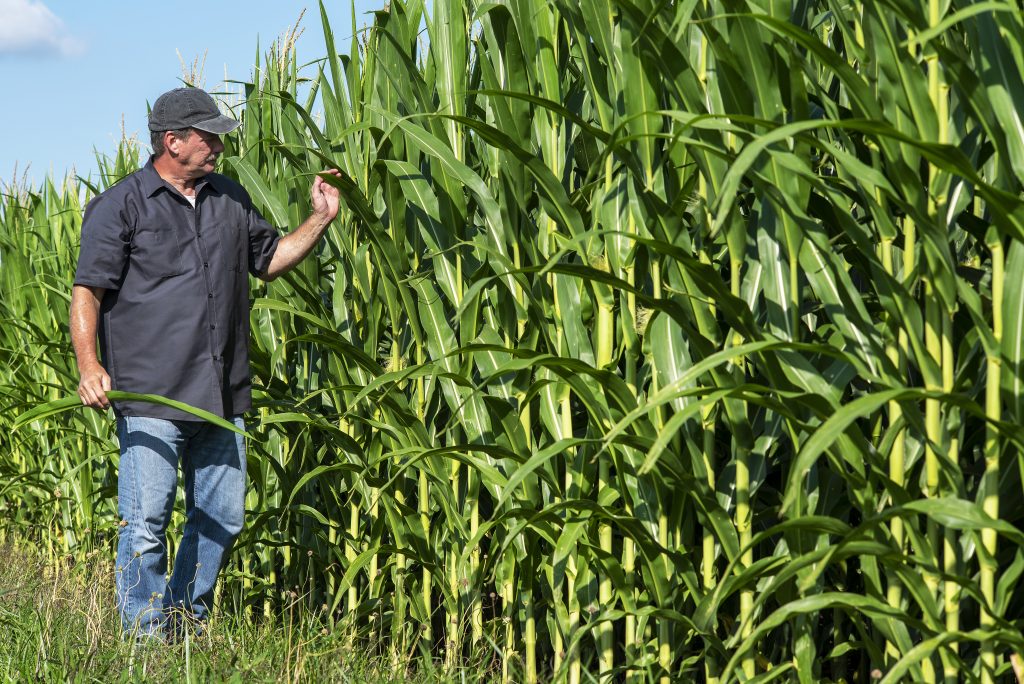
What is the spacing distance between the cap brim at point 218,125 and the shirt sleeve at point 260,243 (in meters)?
0.33

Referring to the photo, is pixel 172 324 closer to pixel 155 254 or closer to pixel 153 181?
pixel 155 254

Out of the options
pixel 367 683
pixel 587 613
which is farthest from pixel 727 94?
pixel 367 683

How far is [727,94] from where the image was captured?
6.77 feet

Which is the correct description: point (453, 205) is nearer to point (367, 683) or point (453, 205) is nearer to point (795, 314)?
point (795, 314)

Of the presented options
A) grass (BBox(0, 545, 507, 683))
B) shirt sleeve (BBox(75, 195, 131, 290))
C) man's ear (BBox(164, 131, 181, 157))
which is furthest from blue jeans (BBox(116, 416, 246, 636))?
man's ear (BBox(164, 131, 181, 157))

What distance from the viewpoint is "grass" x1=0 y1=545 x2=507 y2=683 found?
2.78 meters

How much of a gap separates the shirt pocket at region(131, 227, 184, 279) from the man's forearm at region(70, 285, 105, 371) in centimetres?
16

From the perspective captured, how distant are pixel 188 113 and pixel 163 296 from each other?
0.60m

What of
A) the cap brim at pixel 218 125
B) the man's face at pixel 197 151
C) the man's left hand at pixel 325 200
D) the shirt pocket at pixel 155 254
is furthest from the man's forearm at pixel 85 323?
the man's left hand at pixel 325 200

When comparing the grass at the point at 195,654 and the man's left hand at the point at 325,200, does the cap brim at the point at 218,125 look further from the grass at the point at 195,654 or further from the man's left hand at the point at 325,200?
the grass at the point at 195,654

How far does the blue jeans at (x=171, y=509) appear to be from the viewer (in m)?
3.43

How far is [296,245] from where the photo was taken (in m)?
3.46

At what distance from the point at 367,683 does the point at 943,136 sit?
1978 millimetres

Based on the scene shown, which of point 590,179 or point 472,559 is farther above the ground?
point 590,179
